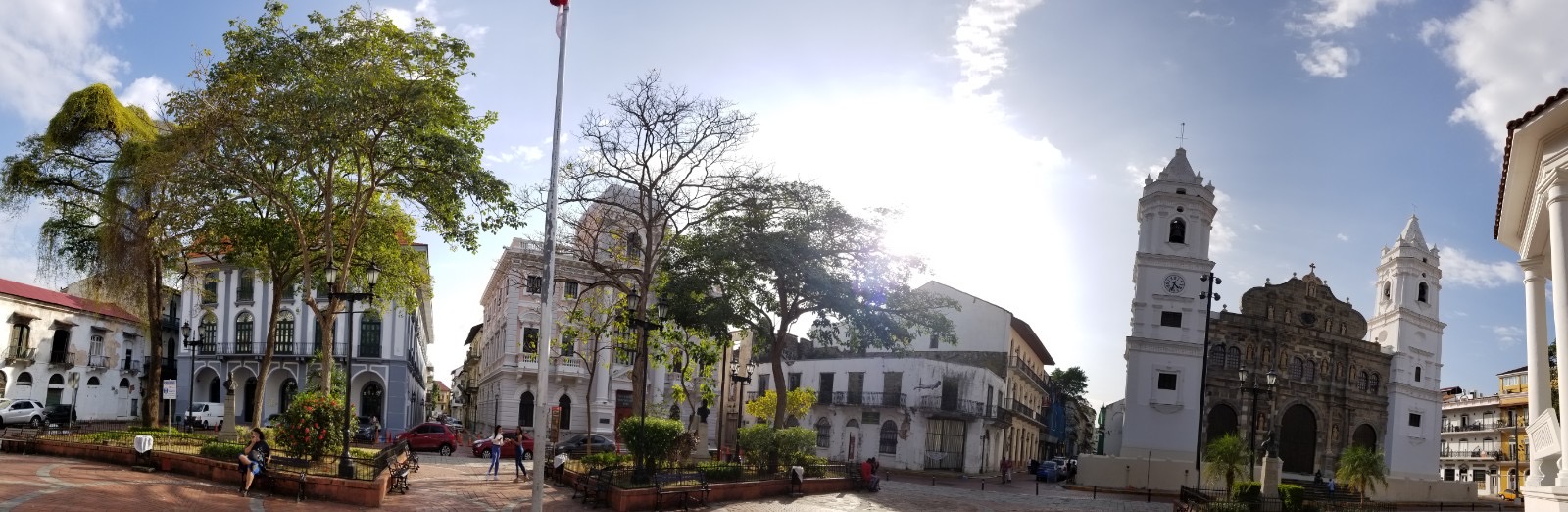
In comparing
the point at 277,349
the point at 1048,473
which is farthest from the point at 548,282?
the point at 277,349

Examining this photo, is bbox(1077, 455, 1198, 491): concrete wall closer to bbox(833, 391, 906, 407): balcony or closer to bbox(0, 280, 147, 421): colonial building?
bbox(833, 391, 906, 407): balcony

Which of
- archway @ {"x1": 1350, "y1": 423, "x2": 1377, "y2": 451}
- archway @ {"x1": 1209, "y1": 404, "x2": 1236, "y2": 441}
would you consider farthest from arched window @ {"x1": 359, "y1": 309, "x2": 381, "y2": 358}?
archway @ {"x1": 1350, "y1": 423, "x2": 1377, "y2": 451}

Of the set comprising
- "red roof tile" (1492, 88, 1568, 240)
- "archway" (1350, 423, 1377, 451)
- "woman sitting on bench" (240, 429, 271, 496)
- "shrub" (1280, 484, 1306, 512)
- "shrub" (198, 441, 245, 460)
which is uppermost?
"red roof tile" (1492, 88, 1568, 240)

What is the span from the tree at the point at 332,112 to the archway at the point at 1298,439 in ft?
142

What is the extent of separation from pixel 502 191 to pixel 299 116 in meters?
4.55

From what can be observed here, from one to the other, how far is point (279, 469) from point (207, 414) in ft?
105

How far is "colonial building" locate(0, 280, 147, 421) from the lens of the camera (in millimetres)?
43844

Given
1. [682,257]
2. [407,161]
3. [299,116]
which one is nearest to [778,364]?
[682,257]

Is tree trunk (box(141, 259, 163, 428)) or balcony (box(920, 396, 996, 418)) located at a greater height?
tree trunk (box(141, 259, 163, 428))

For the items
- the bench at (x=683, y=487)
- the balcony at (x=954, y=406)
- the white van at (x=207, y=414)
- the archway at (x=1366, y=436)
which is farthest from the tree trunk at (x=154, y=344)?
the archway at (x=1366, y=436)

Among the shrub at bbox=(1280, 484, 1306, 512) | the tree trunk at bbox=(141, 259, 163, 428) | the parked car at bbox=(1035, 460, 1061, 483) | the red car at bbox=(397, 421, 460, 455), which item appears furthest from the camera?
the parked car at bbox=(1035, 460, 1061, 483)

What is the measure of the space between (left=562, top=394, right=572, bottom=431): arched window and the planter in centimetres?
2742

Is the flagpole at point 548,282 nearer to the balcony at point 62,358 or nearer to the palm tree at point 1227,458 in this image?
the palm tree at point 1227,458

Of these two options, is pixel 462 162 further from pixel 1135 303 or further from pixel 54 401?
pixel 54 401
